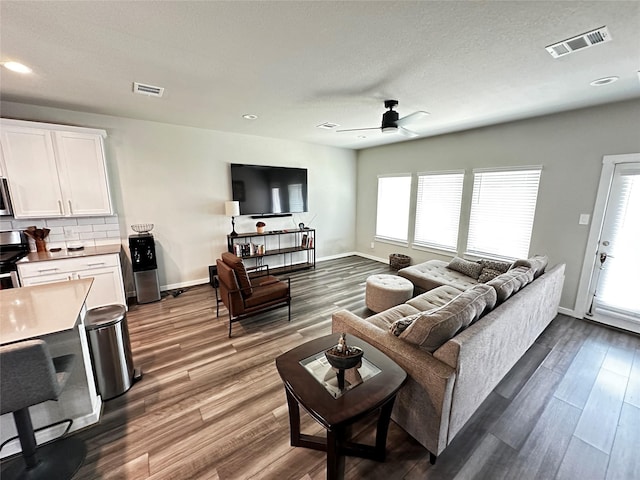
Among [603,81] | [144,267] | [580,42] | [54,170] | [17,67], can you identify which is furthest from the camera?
[144,267]

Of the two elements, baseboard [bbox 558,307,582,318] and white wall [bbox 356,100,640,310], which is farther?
baseboard [bbox 558,307,582,318]

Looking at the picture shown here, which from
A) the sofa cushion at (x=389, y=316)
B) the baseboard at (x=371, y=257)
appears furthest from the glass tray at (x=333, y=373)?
the baseboard at (x=371, y=257)

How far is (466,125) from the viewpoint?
4.14m

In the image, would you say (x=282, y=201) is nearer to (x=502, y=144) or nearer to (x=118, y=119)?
(x=118, y=119)

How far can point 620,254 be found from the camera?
3.13 m

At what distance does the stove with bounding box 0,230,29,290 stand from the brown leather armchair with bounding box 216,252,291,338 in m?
2.21

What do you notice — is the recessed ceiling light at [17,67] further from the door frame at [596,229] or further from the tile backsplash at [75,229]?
the door frame at [596,229]

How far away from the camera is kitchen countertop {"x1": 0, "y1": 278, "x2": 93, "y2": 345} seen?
56.0 inches

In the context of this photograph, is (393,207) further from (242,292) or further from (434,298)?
(242,292)

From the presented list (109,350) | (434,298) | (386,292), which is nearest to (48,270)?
(109,350)

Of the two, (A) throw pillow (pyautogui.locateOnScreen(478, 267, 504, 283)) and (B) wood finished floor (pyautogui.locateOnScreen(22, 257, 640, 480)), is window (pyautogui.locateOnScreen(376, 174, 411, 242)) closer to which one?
(A) throw pillow (pyautogui.locateOnScreen(478, 267, 504, 283))

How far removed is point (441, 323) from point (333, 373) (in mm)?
750

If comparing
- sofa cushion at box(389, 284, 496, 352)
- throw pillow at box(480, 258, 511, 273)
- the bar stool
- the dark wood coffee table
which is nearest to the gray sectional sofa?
sofa cushion at box(389, 284, 496, 352)

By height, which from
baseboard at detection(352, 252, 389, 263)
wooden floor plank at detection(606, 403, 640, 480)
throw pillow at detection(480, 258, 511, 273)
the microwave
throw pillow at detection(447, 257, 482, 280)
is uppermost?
the microwave
